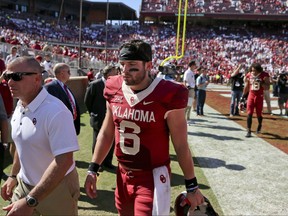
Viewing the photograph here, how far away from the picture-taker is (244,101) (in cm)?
1030

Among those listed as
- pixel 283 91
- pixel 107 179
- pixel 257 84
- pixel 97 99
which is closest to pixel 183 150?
pixel 107 179

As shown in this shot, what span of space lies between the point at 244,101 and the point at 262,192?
526cm

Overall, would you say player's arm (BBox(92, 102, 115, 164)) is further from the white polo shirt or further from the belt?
the white polo shirt

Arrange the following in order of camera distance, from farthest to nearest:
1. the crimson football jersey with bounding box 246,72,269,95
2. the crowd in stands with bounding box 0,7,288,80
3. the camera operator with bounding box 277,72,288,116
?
the crowd in stands with bounding box 0,7,288,80
the camera operator with bounding box 277,72,288,116
the crimson football jersey with bounding box 246,72,269,95

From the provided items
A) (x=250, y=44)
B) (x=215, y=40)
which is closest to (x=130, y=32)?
(x=215, y=40)

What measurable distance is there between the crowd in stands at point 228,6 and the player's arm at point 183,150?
5058cm

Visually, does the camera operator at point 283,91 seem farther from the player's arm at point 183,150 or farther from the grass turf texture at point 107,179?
the player's arm at point 183,150

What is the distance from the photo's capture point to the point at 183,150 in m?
2.81

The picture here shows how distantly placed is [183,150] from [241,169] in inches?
159

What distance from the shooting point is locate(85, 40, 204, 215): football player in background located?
2717mm

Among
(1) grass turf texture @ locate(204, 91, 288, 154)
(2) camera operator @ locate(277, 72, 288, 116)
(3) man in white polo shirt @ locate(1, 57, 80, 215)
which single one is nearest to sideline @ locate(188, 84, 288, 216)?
(1) grass turf texture @ locate(204, 91, 288, 154)

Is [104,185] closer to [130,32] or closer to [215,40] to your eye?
[215,40]

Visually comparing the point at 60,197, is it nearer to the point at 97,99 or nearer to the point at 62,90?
the point at 62,90

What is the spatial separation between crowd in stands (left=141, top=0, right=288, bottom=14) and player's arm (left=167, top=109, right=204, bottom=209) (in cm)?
5058
